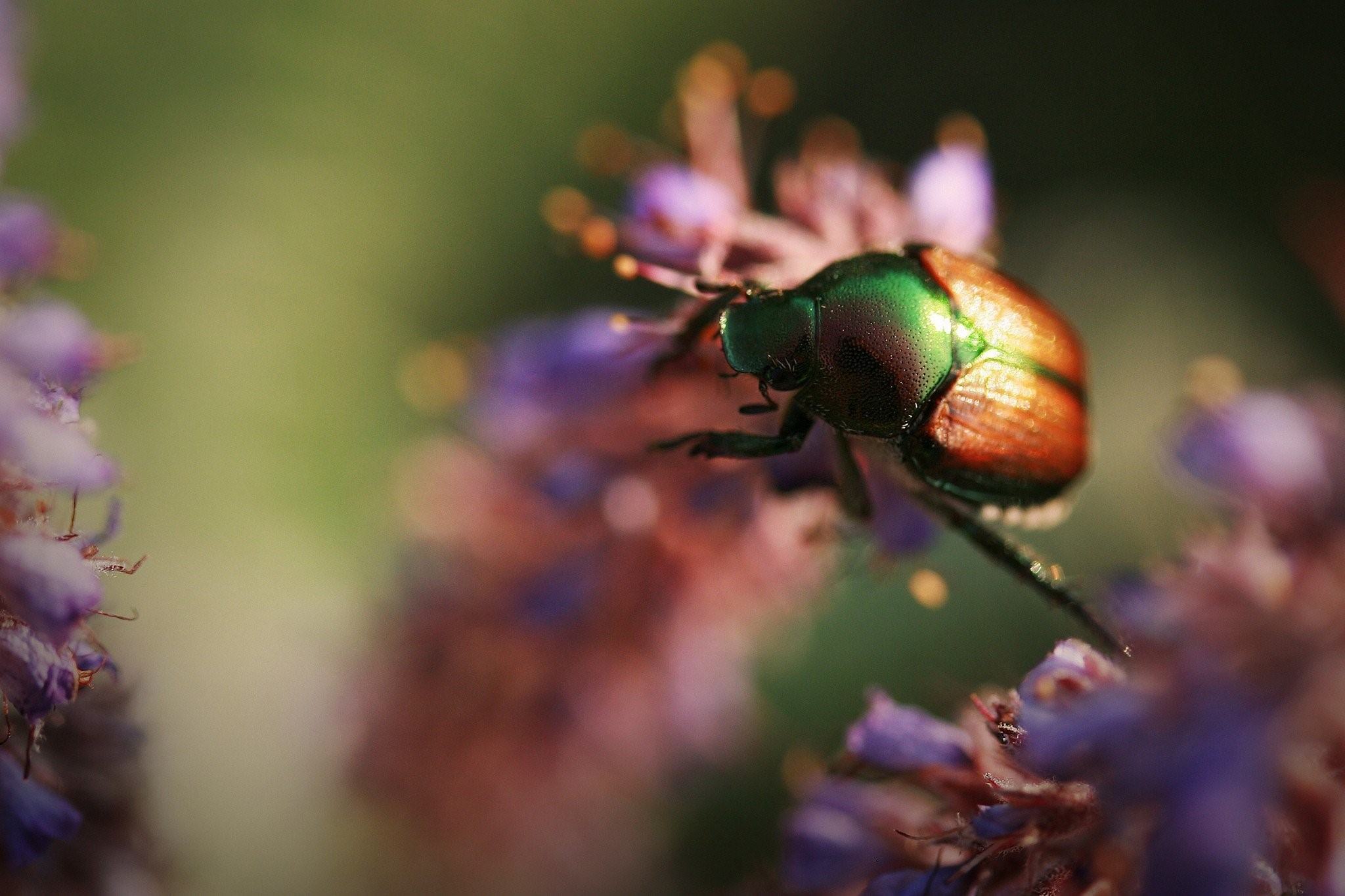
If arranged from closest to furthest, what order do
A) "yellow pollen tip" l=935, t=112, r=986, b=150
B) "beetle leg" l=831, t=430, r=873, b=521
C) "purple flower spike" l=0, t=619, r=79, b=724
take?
1. "purple flower spike" l=0, t=619, r=79, b=724
2. "beetle leg" l=831, t=430, r=873, b=521
3. "yellow pollen tip" l=935, t=112, r=986, b=150

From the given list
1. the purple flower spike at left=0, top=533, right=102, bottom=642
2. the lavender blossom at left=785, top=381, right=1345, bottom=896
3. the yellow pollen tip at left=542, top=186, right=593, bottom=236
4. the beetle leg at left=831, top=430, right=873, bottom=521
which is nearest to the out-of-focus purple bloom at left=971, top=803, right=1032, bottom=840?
the lavender blossom at left=785, top=381, right=1345, bottom=896

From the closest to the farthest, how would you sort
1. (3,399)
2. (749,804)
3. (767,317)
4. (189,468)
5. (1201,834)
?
1. (1201,834)
2. (3,399)
3. (767,317)
4. (749,804)
5. (189,468)

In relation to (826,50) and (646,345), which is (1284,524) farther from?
(826,50)

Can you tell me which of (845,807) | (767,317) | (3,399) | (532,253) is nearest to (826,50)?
(532,253)

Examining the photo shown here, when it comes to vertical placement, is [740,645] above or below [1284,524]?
below

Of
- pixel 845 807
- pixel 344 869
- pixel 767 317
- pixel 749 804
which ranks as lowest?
pixel 344 869

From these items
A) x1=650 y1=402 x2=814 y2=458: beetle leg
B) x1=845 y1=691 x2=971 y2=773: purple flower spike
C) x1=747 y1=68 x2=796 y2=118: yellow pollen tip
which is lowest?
x1=845 y1=691 x2=971 y2=773: purple flower spike

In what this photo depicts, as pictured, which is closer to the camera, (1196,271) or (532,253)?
(1196,271)

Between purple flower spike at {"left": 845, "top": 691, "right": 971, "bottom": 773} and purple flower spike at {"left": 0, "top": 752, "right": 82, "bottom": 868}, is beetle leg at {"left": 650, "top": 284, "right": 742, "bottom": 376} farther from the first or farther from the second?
purple flower spike at {"left": 0, "top": 752, "right": 82, "bottom": 868}
